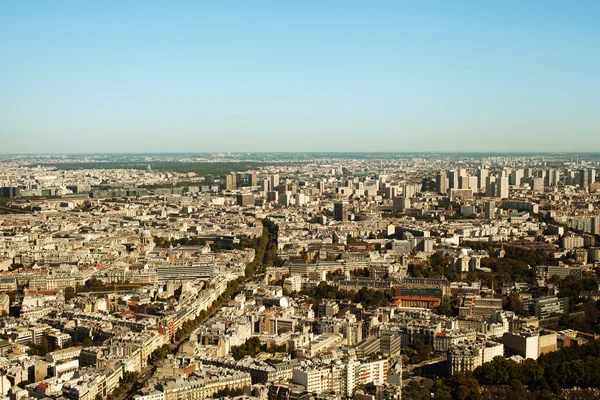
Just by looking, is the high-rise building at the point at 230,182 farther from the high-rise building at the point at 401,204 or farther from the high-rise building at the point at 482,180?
the high-rise building at the point at 482,180

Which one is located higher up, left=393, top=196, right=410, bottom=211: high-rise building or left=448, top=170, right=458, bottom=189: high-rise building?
left=448, top=170, right=458, bottom=189: high-rise building

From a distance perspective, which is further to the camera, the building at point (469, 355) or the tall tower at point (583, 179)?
the tall tower at point (583, 179)

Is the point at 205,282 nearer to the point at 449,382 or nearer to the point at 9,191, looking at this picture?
the point at 449,382

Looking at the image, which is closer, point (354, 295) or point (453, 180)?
point (354, 295)

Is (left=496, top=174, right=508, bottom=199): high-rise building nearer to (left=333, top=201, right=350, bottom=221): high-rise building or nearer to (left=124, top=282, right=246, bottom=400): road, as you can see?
(left=333, top=201, right=350, bottom=221): high-rise building

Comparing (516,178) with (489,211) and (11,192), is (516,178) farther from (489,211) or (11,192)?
(11,192)

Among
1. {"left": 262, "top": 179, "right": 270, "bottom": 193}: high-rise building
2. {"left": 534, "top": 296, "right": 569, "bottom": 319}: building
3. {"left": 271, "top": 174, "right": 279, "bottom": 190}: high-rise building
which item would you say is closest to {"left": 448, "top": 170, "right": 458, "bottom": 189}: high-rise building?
{"left": 271, "top": 174, "right": 279, "bottom": 190}: high-rise building

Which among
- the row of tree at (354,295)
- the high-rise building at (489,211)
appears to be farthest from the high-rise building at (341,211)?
the row of tree at (354,295)

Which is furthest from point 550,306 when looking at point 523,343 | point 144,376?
point 144,376

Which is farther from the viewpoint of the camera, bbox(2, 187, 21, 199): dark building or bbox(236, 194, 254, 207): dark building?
bbox(2, 187, 21, 199): dark building

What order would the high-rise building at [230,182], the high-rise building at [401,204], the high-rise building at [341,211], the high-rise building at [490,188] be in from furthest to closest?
the high-rise building at [230,182] < the high-rise building at [490,188] < the high-rise building at [401,204] < the high-rise building at [341,211]

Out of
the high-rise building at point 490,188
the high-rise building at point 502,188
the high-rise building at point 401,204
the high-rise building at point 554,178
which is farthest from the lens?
the high-rise building at point 554,178

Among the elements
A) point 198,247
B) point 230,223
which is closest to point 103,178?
point 230,223
